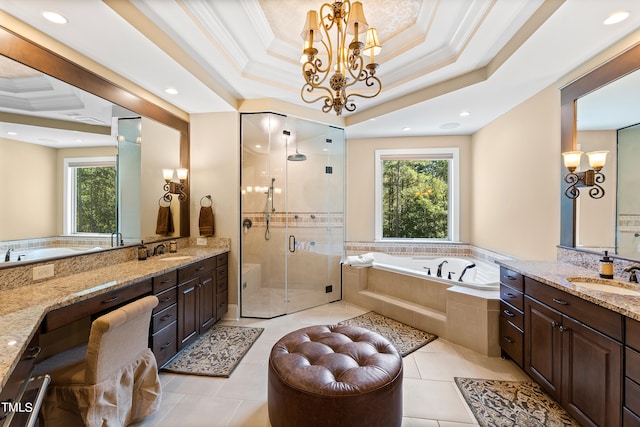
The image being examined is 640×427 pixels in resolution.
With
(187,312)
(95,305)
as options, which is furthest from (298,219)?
(95,305)

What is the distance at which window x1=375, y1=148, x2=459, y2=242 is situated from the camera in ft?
14.7

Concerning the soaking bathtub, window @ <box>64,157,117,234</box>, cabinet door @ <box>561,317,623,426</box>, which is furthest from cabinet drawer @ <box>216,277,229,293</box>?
cabinet door @ <box>561,317,623,426</box>

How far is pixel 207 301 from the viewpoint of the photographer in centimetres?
283

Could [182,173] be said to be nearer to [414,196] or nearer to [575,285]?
[414,196]

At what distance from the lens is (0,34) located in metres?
1.56

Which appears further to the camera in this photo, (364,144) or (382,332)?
(364,144)

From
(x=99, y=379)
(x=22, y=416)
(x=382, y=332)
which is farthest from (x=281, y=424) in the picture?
(x=382, y=332)

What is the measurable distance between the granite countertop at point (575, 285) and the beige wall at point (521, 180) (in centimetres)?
52

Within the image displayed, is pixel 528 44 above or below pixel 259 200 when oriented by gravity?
→ above

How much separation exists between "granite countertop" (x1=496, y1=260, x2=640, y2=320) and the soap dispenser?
5cm

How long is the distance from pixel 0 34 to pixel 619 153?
167 inches

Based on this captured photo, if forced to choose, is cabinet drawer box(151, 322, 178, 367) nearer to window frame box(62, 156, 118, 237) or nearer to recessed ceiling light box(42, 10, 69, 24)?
window frame box(62, 156, 118, 237)

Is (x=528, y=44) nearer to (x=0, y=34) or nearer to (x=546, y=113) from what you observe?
(x=546, y=113)

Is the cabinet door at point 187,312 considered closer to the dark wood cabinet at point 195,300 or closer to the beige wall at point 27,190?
the dark wood cabinet at point 195,300
